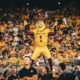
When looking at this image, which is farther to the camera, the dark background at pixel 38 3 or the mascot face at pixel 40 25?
the dark background at pixel 38 3

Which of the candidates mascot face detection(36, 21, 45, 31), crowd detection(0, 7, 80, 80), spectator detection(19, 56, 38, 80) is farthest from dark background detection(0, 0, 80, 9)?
spectator detection(19, 56, 38, 80)

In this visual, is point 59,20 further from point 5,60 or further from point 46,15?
point 5,60

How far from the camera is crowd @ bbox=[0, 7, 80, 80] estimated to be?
5.50m

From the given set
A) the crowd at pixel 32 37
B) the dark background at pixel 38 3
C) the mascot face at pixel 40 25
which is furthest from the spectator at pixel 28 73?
the dark background at pixel 38 3

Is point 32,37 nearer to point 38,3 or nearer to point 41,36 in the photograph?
point 41,36

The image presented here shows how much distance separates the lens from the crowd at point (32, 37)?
5.50 meters

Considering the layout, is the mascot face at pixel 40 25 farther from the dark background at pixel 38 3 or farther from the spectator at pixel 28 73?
the dark background at pixel 38 3

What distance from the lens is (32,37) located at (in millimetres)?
6055

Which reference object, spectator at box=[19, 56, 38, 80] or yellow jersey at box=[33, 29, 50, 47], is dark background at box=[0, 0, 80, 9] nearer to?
yellow jersey at box=[33, 29, 50, 47]

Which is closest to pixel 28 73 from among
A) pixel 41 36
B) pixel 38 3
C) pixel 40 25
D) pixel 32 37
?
pixel 41 36

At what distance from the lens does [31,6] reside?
30.5 feet

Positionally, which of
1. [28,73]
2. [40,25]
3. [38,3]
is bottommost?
[28,73]

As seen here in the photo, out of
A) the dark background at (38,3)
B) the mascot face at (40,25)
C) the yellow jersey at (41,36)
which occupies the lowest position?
the yellow jersey at (41,36)

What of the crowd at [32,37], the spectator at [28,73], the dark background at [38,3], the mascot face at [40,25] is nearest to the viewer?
the spectator at [28,73]
